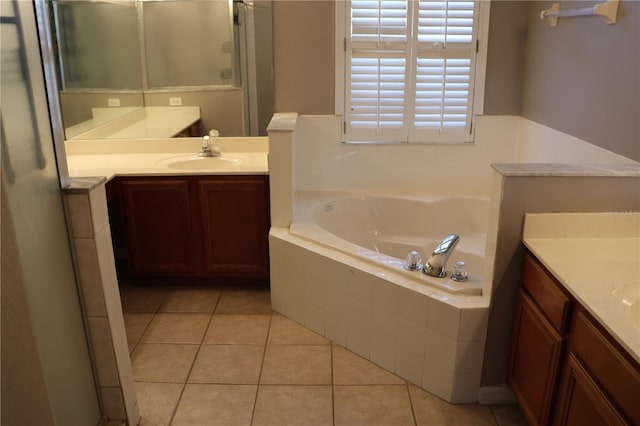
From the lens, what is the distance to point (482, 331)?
7.19 feet

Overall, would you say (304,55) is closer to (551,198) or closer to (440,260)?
(440,260)

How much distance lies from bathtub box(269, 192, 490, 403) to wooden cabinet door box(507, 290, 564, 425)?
0.45ft

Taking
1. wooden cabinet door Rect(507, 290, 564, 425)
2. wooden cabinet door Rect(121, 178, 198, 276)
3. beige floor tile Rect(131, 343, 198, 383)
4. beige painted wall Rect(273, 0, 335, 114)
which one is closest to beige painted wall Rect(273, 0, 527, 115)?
beige painted wall Rect(273, 0, 335, 114)

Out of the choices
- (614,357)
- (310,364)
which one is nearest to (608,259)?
(614,357)

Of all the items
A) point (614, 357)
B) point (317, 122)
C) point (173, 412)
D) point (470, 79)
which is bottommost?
point (173, 412)

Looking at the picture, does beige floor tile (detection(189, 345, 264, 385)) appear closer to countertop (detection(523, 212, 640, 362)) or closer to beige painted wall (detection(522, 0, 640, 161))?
countertop (detection(523, 212, 640, 362))

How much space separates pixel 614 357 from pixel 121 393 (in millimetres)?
1648

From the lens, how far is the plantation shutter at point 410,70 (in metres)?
3.24

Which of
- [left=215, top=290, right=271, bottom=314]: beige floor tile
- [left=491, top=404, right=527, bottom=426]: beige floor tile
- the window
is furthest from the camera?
the window

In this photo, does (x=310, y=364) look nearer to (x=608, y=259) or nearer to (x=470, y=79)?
(x=608, y=259)

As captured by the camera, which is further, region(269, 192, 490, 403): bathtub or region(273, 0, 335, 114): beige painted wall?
region(273, 0, 335, 114): beige painted wall

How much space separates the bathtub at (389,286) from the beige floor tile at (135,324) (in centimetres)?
71

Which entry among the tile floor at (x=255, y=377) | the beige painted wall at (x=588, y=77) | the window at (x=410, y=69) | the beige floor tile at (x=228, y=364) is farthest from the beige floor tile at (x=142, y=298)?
the beige painted wall at (x=588, y=77)

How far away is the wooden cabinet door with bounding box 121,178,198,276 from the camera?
3.10 meters
